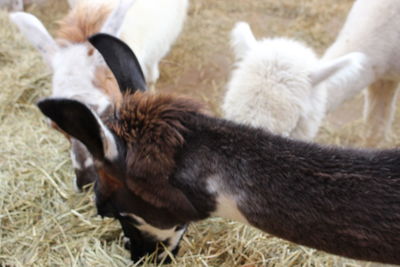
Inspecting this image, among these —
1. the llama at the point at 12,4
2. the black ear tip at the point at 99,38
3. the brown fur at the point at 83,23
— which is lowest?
the llama at the point at 12,4

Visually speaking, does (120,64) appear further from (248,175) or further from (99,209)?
(248,175)

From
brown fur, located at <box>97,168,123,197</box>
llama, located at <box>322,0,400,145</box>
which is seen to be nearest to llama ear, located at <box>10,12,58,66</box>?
brown fur, located at <box>97,168,123,197</box>

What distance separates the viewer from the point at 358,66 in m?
3.47

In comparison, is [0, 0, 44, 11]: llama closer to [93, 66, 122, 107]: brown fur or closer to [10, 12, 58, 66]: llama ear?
[10, 12, 58, 66]: llama ear

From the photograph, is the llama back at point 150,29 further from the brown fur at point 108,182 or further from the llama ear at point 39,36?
the brown fur at point 108,182

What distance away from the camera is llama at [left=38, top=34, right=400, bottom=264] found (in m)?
1.71

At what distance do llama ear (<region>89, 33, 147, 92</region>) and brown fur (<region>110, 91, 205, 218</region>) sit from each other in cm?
32

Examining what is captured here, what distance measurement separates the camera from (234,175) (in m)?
1.86

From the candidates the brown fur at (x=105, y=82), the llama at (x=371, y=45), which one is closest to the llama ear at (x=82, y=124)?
the brown fur at (x=105, y=82)

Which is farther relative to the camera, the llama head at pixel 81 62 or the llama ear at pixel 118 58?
the llama head at pixel 81 62

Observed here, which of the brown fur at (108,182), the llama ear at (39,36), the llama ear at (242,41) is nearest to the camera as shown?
the brown fur at (108,182)

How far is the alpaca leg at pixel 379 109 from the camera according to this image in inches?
183

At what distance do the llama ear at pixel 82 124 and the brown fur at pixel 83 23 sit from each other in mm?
1675

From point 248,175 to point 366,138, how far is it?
3.62 meters
